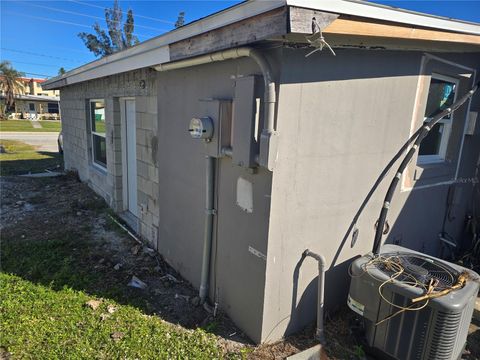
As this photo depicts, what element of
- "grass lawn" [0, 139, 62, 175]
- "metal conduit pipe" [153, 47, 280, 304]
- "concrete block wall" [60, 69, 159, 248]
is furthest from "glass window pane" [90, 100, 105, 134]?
"grass lawn" [0, 139, 62, 175]

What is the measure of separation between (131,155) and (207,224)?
309cm

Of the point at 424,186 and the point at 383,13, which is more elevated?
the point at 383,13

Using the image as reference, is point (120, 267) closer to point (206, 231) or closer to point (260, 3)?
point (206, 231)

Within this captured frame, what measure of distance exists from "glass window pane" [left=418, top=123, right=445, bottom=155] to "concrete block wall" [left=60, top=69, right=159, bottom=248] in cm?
347

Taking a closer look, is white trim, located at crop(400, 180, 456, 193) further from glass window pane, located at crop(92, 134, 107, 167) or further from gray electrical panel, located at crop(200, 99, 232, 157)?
glass window pane, located at crop(92, 134, 107, 167)

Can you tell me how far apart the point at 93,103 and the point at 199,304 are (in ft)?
18.7

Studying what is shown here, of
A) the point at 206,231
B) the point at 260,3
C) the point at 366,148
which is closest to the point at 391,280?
the point at 366,148

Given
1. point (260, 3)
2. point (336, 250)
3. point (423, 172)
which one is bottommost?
point (336, 250)

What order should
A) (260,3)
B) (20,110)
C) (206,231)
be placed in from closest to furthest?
(260,3) < (206,231) < (20,110)

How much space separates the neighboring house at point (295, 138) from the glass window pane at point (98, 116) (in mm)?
2891

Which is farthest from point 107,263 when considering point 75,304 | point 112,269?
point 75,304

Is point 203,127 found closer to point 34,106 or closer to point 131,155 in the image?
point 131,155

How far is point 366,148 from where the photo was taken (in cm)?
281

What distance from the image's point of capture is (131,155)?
18.1ft
